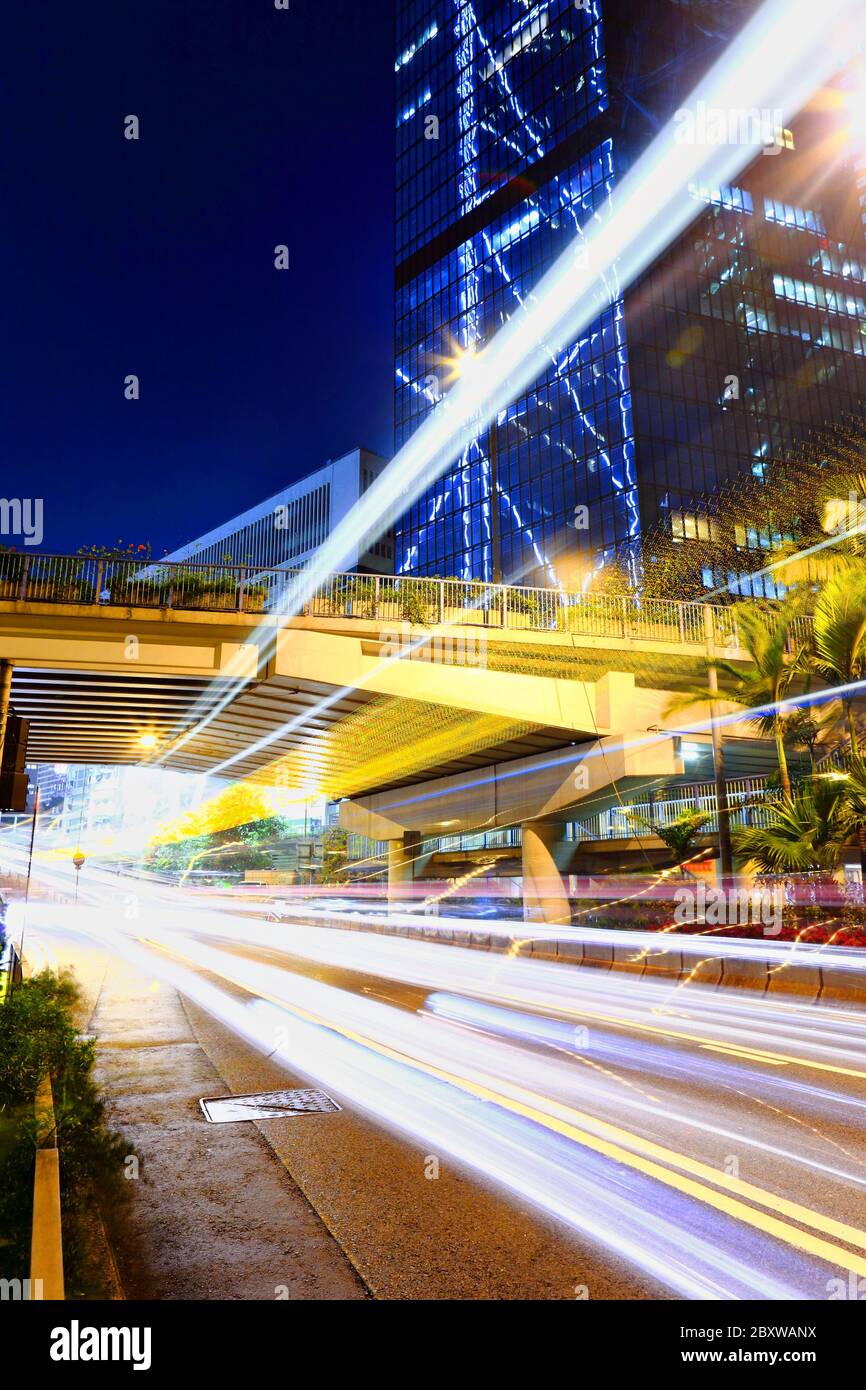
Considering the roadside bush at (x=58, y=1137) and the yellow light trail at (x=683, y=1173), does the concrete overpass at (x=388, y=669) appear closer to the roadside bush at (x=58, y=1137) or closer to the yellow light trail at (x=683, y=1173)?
the roadside bush at (x=58, y=1137)

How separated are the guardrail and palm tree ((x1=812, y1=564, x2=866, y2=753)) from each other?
7736 millimetres

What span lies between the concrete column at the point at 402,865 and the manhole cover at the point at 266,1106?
33730 mm

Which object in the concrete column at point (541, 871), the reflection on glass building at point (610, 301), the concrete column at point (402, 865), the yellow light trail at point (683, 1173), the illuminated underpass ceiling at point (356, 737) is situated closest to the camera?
the yellow light trail at point (683, 1173)

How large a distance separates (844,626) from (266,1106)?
15663 mm

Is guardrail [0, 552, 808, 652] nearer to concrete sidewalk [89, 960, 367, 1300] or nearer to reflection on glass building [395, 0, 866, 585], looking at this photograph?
concrete sidewalk [89, 960, 367, 1300]

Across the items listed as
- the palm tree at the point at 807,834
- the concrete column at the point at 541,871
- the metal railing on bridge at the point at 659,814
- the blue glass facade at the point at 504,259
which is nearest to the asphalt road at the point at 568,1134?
the palm tree at the point at 807,834

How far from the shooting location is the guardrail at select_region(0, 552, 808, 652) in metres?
22.6

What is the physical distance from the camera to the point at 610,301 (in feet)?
234

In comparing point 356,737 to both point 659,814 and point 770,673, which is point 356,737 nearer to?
point 770,673

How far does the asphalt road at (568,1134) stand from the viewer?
4625 millimetres

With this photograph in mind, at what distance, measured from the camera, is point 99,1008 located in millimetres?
14211

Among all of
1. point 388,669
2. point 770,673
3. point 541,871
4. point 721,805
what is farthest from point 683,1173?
point 541,871

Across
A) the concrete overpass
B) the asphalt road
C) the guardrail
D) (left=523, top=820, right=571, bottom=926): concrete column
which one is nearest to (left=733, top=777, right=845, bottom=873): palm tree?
the asphalt road

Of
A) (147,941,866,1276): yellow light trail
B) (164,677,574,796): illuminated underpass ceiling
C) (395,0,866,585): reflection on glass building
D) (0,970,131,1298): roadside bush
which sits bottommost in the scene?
(147,941,866,1276): yellow light trail
